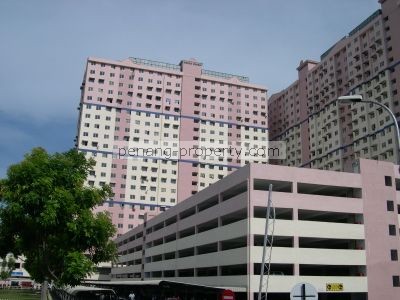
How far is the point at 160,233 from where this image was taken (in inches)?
3088

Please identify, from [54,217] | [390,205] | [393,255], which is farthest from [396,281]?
[54,217]

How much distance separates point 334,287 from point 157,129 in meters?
77.8

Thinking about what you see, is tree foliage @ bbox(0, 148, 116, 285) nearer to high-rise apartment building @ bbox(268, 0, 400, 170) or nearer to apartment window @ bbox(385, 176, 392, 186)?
apartment window @ bbox(385, 176, 392, 186)

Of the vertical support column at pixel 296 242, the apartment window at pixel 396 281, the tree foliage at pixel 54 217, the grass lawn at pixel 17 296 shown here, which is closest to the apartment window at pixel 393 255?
the apartment window at pixel 396 281

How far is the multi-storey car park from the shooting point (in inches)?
1794

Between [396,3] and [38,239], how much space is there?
83.8 meters

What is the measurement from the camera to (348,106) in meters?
100

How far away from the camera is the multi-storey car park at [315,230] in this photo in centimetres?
4556

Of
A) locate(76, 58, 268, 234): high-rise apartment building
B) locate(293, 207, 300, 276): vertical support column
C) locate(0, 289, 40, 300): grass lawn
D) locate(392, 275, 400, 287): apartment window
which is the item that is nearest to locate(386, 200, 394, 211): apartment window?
locate(392, 275, 400, 287): apartment window

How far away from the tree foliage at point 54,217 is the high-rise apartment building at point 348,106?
2749 inches

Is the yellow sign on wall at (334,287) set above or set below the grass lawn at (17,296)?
above

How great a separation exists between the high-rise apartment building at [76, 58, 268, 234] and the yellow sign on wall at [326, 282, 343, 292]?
67.7m

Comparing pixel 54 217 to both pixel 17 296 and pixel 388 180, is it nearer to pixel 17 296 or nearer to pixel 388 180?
pixel 388 180

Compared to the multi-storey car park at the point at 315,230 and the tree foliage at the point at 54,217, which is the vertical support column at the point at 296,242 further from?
the tree foliage at the point at 54,217
